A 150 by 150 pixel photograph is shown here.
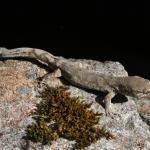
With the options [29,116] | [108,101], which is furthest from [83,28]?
[29,116]

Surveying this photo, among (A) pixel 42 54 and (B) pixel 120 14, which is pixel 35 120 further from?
(B) pixel 120 14

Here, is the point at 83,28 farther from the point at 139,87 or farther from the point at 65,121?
the point at 65,121

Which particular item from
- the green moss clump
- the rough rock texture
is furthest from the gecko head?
the green moss clump

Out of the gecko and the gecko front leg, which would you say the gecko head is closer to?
the gecko

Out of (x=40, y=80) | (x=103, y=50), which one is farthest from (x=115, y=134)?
(x=103, y=50)

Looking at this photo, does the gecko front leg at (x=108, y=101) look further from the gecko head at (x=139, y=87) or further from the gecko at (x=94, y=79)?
the gecko head at (x=139, y=87)

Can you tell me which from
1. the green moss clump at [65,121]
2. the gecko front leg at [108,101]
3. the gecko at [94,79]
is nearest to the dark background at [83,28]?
the gecko at [94,79]
